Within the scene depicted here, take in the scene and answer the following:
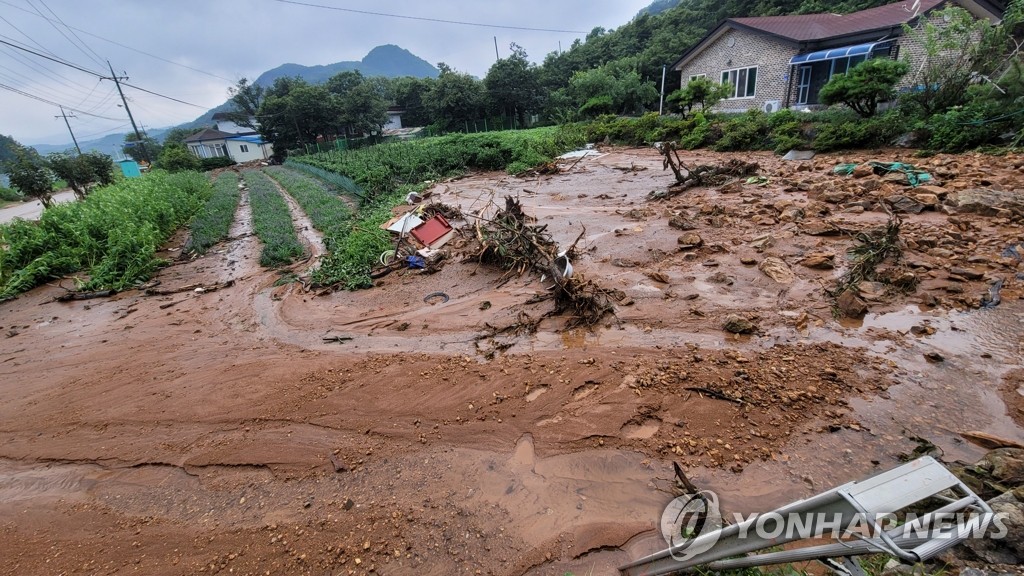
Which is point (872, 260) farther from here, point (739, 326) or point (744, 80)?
point (744, 80)

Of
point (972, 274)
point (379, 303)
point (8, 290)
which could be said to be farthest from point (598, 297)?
point (8, 290)

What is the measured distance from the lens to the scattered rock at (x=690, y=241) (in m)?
7.20

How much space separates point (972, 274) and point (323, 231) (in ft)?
42.5

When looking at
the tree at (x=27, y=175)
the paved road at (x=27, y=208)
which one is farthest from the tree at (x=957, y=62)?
the paved road at (x=27, y=208)

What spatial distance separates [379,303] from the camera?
22.3 ft

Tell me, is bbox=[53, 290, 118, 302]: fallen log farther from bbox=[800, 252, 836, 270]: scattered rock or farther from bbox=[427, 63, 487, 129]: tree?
bbox=[427, 63, 487, 129]: tree

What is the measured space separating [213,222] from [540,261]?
12.4m

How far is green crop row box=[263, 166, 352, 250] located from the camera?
415 inches

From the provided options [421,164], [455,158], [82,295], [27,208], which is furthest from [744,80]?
[27,208]

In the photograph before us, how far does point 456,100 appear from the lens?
35.4m

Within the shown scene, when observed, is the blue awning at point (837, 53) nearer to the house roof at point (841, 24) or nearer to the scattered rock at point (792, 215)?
the house roof at point (841, 24)

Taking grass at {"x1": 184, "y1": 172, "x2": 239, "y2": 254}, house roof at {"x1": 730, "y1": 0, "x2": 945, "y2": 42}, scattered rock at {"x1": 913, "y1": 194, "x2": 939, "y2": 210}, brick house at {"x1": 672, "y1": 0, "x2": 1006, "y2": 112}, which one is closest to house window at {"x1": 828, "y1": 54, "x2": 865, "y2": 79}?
brick house at {"x1": 672, "y1": 0, "x2": 1006, "y2": 112}

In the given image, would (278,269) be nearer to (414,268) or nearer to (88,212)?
(414,268)

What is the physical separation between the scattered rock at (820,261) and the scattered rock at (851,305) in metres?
1.08
